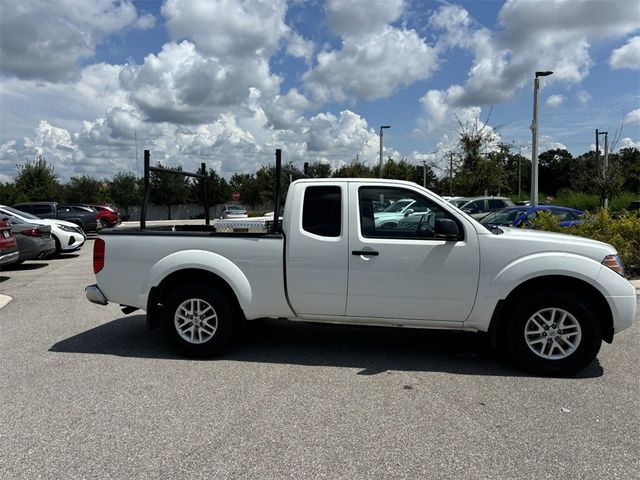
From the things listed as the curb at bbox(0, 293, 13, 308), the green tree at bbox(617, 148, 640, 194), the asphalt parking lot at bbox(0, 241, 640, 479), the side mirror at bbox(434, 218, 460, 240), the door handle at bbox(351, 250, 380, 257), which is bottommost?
the asphalt parking lot at bbox(0, 241, 640, 479)

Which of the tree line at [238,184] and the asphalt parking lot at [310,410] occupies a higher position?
the tree line at [238,184]

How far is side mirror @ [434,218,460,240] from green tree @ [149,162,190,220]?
4614 cm

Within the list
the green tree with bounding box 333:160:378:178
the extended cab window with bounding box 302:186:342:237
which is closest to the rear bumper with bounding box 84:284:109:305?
the extended cab window with bounding box 302:186:342:237

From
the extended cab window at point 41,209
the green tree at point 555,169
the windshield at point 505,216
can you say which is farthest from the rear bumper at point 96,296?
the green tree at point 555,169

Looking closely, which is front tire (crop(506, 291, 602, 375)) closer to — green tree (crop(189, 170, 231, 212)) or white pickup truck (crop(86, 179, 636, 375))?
white pickup truck (crop(86, 179, 636, 375))

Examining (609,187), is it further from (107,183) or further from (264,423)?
(107,183)

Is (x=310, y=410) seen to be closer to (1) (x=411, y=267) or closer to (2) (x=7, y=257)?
(1) (x=411, y=267)

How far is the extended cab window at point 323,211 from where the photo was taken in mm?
5051

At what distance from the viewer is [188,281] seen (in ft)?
17.6

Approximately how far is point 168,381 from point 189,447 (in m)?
1.32

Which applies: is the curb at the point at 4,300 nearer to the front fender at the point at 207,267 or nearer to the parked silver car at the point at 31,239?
the parked silver car at the point at 31,239

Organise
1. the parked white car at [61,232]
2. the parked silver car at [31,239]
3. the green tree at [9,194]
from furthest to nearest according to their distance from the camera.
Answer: the green tree at [9,194] → the parked white car at [61,232] → the parked silver car at [31,239]

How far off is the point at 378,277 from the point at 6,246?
8.43 metres

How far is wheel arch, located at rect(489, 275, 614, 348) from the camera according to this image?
478cm
